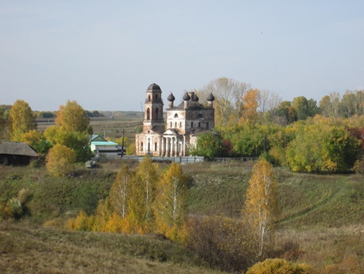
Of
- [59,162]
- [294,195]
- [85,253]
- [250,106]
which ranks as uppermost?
[250,106]

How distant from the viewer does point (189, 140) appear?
60969 millimetres

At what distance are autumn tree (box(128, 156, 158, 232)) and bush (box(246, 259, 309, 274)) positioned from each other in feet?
38.6

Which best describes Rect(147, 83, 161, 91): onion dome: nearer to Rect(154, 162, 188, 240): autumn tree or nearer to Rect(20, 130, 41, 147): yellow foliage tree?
Rect(20, 130, 41, 147): yellow foliage tree

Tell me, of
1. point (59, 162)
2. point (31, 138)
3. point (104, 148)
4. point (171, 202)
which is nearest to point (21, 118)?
point (104, 148)

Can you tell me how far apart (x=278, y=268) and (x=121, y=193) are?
52.0 feet

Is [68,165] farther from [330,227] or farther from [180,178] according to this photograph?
[330,227]

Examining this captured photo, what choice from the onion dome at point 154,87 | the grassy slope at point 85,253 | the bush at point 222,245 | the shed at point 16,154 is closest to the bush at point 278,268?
the grassy slope at point 85,253

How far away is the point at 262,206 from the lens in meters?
31.6

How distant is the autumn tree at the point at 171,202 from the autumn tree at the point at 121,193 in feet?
6.36

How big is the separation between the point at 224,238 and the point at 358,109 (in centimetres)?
7566

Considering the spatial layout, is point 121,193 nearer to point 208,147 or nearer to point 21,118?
point 208,147

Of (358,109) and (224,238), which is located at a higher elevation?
(358,109)

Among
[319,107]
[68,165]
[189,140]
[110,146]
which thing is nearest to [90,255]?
[68,165]

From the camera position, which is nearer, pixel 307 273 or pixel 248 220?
pixel 307 273
